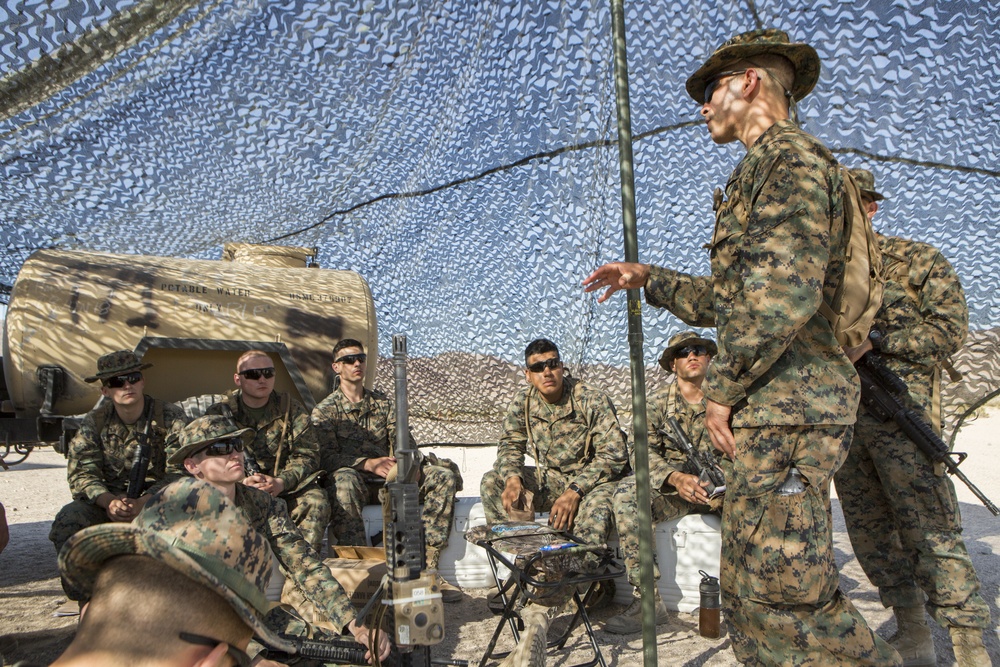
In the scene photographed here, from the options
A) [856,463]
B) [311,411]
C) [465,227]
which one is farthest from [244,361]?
[856,463]

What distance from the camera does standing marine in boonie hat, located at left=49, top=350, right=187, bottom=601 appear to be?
405 cm

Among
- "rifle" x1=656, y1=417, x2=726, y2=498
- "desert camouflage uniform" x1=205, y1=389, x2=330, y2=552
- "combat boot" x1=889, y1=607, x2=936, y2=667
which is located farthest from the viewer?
"desert camouflage uniform" x1=205, y1=389, x2=330, y2=552

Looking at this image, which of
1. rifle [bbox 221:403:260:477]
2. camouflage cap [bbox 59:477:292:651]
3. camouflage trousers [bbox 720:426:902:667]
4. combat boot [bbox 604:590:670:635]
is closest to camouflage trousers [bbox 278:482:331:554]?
rifle [bbox 221:403:260:477]

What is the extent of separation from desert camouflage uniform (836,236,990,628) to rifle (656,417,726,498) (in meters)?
0.84

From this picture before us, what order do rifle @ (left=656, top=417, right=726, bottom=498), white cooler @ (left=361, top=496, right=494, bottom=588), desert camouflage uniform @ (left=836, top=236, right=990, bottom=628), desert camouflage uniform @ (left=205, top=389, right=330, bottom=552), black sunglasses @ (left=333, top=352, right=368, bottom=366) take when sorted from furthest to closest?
black sunglasses @ (left=333, top=352, right=368, bottom=366) < white cooler @ (left=361, top=496, right=494, bottom=588) < desert camouflage uniform @ (left=205, top=389, right=330, bottom=552) < rifle @ (left=656, top=417, right=726, bottom=498) < desert camouflage uniform @ (left=836, top=236, right=990, bottom=628)

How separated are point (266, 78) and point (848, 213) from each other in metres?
2.92

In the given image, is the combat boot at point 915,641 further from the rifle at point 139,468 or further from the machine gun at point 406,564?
the rifle at point 139,468

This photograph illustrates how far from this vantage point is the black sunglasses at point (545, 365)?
4.50 m

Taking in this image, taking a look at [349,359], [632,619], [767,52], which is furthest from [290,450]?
[767,52]

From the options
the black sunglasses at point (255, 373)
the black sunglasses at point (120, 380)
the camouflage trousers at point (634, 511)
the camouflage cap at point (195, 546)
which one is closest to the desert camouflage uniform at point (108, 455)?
the black sunglasses at point (120, 380)

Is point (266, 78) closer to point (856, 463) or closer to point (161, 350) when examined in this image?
point (161, 350)

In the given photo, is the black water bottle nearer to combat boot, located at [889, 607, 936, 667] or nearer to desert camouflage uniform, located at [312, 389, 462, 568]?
combat boot, located at [889, 607, 936, 667]

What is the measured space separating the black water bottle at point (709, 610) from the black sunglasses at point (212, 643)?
9.54 ft

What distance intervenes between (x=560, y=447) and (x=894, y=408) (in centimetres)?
213
